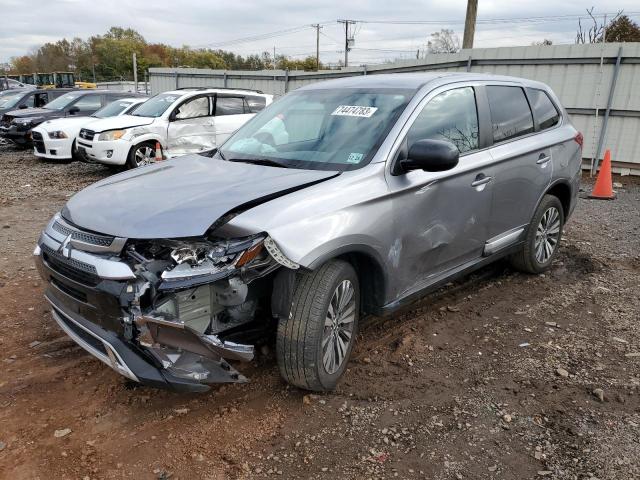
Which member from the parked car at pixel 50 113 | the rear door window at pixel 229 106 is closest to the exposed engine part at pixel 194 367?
the rear door window at pixel 229 106

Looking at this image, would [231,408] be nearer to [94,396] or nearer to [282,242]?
[94,396]

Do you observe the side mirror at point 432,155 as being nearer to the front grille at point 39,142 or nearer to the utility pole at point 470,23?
the front grille at point 39,142

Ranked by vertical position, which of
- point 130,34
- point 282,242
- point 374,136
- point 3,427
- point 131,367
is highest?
point 130,34

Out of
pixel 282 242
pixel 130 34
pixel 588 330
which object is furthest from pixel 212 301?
pixel 130 34

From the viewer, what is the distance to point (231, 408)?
122 inches

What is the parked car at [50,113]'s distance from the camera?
14.0 metres

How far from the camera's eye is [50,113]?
45.9 ft

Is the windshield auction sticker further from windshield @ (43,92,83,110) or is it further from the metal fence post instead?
windshield @ (43,92,83,110)

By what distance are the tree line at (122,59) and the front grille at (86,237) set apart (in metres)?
76.9

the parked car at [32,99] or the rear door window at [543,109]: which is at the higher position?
the rear door window at [543,109]

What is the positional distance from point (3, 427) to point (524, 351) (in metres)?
3.31

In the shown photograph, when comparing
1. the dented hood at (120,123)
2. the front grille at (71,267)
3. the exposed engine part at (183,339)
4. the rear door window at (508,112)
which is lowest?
the exposed engine part at (183,339)

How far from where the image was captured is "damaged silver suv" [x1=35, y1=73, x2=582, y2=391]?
103 inches

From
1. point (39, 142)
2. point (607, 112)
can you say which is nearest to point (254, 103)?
point (39, 142)
